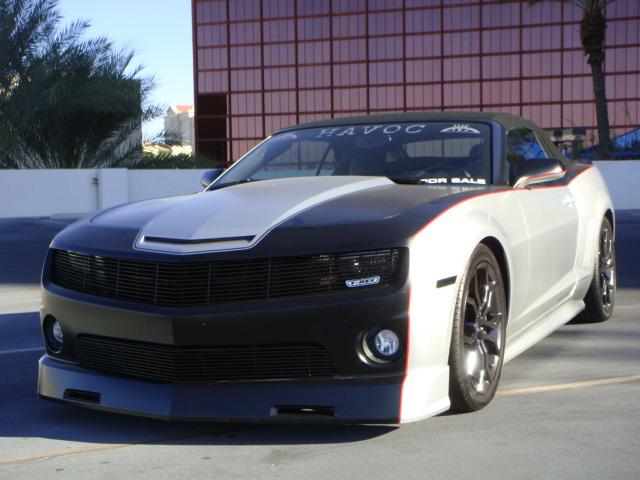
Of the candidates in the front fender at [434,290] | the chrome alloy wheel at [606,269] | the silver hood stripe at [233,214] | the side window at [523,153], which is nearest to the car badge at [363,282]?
the front fender at [434,290]

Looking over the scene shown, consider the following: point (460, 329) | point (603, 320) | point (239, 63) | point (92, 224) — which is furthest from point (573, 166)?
point (239, 63)

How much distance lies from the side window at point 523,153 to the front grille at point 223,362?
170cm

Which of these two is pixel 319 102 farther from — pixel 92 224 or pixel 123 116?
pixel 92 224

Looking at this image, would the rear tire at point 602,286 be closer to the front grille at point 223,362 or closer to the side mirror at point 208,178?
the side mirror at point 208,178

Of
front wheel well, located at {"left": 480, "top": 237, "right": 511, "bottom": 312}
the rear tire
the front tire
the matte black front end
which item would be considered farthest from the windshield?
the rear tire

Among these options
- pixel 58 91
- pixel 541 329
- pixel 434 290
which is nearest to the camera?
pixel 434 290

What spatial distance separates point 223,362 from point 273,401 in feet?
0.80

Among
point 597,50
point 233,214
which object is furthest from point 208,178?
point 597,50

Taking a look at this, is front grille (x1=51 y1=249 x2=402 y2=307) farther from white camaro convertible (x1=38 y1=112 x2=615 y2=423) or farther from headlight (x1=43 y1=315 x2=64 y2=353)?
headlight (x1=43 y1=315 x2=64 y2=353)

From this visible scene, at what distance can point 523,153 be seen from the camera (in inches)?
227

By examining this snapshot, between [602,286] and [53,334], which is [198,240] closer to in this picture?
[53,334]

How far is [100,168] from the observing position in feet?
84.2

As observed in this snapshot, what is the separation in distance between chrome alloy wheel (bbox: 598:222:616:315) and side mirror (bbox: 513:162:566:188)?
1.59 m

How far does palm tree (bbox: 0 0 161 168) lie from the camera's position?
24.3 m
